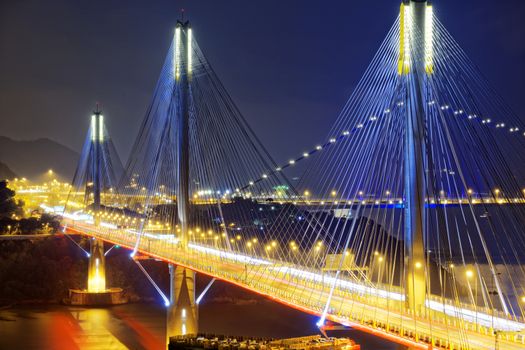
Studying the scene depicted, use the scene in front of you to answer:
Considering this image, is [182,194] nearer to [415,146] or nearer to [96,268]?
[415,146]

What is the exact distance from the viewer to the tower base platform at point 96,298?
130 feet

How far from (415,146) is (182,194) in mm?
11728

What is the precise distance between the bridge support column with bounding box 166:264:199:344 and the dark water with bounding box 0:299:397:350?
302cm

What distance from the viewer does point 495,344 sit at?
37.5ft

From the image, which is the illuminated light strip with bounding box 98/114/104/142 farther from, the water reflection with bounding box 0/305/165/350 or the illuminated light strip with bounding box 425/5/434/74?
the illuminated light strip with bounding box 425/5/434/74

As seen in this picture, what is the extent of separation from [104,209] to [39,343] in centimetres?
2925

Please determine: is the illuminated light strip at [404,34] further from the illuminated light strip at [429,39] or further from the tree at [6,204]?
the tree at [6,204]

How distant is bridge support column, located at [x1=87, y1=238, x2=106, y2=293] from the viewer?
1580 inches

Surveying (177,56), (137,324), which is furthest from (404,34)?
(137,324)

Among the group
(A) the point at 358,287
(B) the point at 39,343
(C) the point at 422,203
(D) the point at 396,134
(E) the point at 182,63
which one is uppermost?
(E) the point at 182,63

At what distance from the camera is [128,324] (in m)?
32.1

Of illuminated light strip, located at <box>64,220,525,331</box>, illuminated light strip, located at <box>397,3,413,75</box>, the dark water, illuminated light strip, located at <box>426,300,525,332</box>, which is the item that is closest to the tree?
the dark water

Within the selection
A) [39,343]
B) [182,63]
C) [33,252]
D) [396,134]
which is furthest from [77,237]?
[396,134]

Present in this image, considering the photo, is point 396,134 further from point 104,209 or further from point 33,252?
point 104,209
